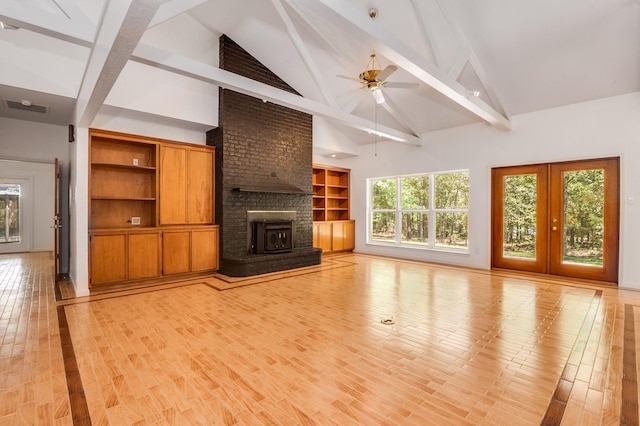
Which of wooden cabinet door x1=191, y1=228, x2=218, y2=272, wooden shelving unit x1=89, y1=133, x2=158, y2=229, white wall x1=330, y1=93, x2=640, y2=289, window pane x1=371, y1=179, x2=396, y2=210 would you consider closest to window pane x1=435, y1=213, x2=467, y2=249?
white wall x1=330, y1=93, x2=640, y2=289

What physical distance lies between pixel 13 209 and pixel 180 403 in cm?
1037

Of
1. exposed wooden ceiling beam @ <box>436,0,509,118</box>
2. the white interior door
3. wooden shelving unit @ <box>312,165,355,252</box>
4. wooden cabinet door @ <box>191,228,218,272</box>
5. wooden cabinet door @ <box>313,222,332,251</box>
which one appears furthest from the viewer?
the white interior door

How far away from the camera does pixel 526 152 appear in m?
5.87

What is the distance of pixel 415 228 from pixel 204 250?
5.05 m

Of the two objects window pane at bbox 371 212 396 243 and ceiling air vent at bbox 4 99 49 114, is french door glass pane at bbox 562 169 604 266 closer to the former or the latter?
window pane at bbox 371 212 396 243

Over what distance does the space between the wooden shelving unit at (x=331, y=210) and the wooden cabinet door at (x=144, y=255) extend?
389 cm

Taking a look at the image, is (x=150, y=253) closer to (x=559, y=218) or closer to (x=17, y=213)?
(x=17, y=213)

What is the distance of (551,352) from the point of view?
2697 mm

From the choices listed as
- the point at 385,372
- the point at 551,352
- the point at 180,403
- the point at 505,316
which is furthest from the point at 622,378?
the point at 180,403

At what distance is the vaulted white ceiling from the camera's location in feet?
9.29

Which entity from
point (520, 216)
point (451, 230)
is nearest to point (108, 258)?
point (451, 230)

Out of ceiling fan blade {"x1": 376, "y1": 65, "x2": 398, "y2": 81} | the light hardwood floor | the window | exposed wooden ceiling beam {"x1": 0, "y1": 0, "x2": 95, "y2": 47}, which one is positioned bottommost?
the light hardwood floor

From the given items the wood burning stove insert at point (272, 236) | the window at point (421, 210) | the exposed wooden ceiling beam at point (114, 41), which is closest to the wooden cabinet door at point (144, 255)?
the wood burning stove insert at point (272, 236)

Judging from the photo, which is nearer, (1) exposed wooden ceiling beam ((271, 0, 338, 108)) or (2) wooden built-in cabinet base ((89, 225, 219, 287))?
(2) wooden built-in cabinet base ((89, 225, 219, 287))
